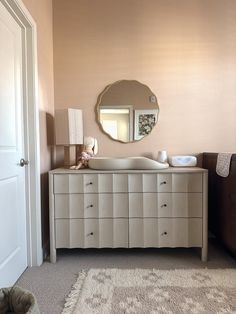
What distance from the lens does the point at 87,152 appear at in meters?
2.54

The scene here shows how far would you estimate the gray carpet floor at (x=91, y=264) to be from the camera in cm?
176

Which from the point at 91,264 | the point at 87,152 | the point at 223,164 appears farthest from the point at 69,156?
the point at 223,164

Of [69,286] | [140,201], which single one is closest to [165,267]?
[140,201]

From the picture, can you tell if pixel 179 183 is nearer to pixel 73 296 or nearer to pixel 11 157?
pixel 73 296

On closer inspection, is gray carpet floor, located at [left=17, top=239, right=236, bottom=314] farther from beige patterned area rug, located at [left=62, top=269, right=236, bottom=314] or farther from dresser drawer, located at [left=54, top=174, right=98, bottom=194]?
dresser drawer, located at [left=54, top=174, right=98, bottom=194]

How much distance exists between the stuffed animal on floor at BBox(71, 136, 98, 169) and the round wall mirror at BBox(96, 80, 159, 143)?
0.65 ft

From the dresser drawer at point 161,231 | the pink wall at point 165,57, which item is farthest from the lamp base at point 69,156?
the dresser drawer at point 161,231

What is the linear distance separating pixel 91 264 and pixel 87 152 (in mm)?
966

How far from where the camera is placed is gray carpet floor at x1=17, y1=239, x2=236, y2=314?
1.76m

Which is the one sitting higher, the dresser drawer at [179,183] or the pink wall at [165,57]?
the pink wall at [165,57]

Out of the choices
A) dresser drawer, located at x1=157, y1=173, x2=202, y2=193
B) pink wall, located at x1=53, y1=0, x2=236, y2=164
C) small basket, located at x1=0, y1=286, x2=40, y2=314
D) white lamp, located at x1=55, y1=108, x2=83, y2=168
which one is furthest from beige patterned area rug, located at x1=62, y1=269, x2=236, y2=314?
pink wall, located at x1=53, y1=0, x2=236, y2=164

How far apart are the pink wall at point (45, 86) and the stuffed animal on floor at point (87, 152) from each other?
0.29 meters

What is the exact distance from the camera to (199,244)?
7.29 feet

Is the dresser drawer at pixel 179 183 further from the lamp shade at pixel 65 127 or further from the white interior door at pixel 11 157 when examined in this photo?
the white interior door at pixel 11 157
